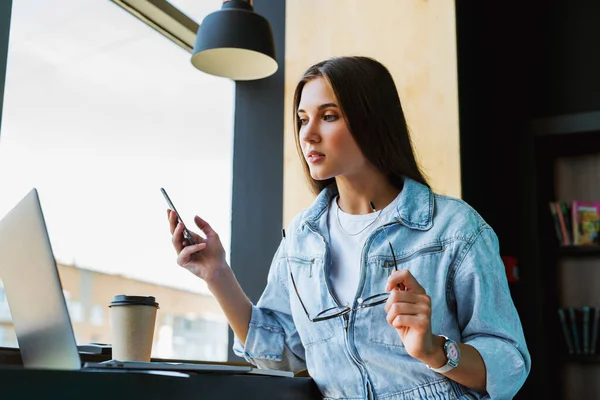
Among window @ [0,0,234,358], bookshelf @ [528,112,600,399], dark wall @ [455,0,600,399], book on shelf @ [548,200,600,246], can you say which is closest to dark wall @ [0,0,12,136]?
window @ [0,0,234,358]

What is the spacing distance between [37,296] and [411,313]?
0.63 meters

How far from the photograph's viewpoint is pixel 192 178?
385 centimetres

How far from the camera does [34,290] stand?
3.79 ft

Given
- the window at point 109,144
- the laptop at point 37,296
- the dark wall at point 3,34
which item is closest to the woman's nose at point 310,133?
the laptop at point 37,296

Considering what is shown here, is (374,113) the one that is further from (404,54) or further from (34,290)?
(404,54)

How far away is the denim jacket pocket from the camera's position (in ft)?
5.39

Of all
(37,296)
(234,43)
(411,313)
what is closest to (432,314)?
(411,313)

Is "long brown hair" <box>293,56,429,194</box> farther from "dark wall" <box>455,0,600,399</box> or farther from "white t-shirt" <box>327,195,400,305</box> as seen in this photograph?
"dark wall" <box>455,0,600,399</box>

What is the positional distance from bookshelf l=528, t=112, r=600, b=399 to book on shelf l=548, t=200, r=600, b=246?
0.05 m

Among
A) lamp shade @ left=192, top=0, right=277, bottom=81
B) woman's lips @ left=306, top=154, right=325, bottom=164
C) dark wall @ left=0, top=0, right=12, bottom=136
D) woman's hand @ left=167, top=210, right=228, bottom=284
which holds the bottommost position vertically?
woman's hand @ left=167, top=210, right=228, bottom=284

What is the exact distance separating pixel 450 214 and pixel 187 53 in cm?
270

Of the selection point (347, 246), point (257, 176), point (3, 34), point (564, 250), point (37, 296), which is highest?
point (3, 34)

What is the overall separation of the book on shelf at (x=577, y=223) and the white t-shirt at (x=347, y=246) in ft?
9.15

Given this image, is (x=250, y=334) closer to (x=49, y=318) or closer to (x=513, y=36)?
(x=49, y=318)
